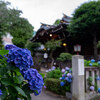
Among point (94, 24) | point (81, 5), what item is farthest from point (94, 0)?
point (94, 24)

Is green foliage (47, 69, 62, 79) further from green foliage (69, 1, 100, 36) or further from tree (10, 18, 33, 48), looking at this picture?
tree (10, 18, 33, 48)

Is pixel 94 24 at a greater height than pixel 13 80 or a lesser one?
greater

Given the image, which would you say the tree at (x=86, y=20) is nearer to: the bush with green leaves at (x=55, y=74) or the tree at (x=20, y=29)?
the bush with green leaves at (x=55, y=74)

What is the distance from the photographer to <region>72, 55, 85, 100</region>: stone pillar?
110 inches

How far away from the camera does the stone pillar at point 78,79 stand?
2.80 metres

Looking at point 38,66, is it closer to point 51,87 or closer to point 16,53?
point 51,87

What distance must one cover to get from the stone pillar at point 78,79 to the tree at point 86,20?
5.55 m

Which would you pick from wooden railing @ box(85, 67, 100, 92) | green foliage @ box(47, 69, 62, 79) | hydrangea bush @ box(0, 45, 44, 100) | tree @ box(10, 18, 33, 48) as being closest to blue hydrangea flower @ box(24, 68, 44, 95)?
hydrangea bush @ box(0, 45, 44, 100)

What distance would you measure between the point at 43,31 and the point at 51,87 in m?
8.45

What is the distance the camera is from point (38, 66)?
25.0 ft

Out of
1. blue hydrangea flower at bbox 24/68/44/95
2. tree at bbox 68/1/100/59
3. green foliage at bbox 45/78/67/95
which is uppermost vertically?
tree at bbox 68/1/100/59

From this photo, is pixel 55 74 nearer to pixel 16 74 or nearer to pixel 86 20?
pixel 16 74

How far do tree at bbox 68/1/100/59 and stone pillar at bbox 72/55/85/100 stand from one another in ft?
18.2

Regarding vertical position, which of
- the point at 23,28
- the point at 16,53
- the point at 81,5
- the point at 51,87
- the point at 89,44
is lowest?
the point at 51,87
